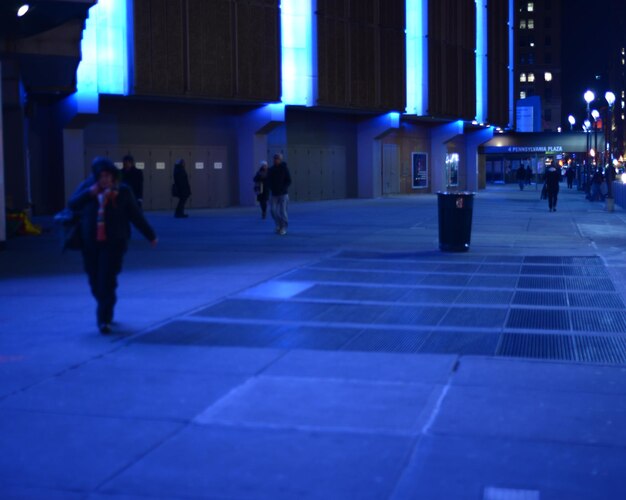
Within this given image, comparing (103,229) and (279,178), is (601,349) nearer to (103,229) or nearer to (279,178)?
(103,229)

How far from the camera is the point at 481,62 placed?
57.8 meters

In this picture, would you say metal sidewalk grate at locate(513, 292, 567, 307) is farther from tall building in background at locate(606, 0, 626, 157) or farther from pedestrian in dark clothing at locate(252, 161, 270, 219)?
tall building in background at locate(606, 0, 626, 157)

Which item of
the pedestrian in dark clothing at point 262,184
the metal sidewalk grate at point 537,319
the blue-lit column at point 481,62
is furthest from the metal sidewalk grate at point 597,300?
the blue-lit column at point 481,62

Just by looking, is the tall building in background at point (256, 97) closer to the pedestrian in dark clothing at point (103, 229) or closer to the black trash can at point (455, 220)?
the black trash can at point (455, 220)

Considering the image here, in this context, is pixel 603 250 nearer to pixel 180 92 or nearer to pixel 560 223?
pixel 560 223

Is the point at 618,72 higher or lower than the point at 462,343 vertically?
higher

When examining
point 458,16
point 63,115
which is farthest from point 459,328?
point 458,16

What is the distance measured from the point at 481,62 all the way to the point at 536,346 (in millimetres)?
50990

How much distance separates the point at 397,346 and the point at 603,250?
10.7 m

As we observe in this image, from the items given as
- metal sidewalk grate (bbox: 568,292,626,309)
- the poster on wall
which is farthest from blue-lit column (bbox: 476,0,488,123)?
metal sidewalk grate (bbox: 568,292,626,309)

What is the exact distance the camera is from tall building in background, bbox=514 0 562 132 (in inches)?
6289

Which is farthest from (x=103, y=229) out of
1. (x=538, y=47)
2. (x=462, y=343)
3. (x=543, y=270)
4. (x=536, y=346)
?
(x=538, y=47)

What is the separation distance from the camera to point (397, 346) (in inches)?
350

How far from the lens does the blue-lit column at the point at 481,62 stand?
189 ft
